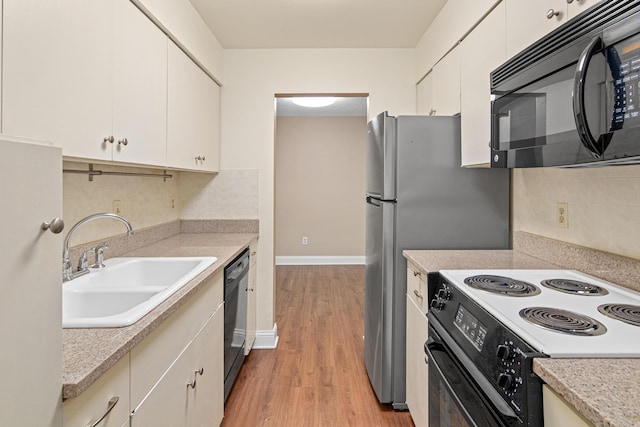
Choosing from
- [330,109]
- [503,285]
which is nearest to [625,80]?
[503,285]

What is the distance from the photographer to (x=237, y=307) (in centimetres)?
231

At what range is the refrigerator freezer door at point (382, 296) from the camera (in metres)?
2.07

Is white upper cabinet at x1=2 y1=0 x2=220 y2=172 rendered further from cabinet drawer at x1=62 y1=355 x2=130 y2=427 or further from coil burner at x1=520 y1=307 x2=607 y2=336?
coil burner at x1=520 y1=307 x2=607 y2=336

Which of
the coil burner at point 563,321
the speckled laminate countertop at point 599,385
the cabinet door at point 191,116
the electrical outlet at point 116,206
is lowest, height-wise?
the speckled laminate countertop at point 599,385

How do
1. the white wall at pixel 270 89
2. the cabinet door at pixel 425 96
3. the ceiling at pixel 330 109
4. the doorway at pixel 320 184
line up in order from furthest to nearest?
the doorway at pixel 320 184, the ceiling at pixel 330 109, the white wall at pixel 270 89, the cabinet door at pixel 425 96

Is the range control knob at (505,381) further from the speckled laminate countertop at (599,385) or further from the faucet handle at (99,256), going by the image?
the faucet handle at (99,256)

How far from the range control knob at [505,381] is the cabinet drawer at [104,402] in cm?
94

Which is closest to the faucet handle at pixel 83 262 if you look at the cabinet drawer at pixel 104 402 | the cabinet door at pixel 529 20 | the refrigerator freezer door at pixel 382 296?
the cabinet drawer at pixel 104 402

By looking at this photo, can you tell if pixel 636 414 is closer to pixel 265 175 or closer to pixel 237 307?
pixel 237 307

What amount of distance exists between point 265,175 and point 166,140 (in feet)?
3.70

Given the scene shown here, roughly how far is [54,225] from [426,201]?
5.76ft

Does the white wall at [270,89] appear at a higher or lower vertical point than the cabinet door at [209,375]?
higher

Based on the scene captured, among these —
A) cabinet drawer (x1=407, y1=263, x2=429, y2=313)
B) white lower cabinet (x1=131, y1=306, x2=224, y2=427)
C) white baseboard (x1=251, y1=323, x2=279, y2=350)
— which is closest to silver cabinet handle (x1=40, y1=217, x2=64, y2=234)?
white lower cabinet (x1=131, y1=306, x2=224, y2=427)

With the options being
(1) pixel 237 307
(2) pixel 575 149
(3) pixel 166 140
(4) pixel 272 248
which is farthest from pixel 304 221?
(2) pixel 575 149
